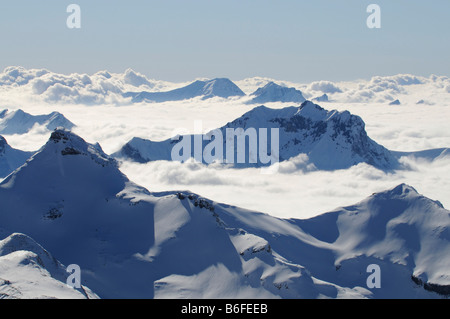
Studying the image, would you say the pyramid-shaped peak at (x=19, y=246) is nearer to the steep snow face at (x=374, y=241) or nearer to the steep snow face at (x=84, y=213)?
the steep snow face at (x=84, y=213)

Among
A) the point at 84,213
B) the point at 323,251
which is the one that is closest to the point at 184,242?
the point at 84,213

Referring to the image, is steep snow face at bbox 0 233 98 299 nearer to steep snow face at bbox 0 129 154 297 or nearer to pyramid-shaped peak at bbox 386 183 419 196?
steep snow face at bbox 0 129 154 297

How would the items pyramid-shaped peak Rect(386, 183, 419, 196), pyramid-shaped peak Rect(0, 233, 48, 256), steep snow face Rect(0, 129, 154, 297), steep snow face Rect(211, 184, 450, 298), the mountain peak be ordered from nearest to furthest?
pyramid-shaped peak Rect(0, 233, 48, 256) → steep snow face Rect(0, 129, 154, 297) → steep snow face Rect(211, 184, 450, 298) → the mountain peak → pyramid-shaped peak Rect(386, 183, 419, 196)

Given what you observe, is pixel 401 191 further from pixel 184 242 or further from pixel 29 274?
pixel 29 274

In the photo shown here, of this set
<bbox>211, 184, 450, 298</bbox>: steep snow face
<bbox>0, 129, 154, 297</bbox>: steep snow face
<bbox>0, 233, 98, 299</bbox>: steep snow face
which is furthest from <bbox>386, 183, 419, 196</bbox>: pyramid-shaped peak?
<bbox>0, 233, 98, 299</bbox>: steep snow face
